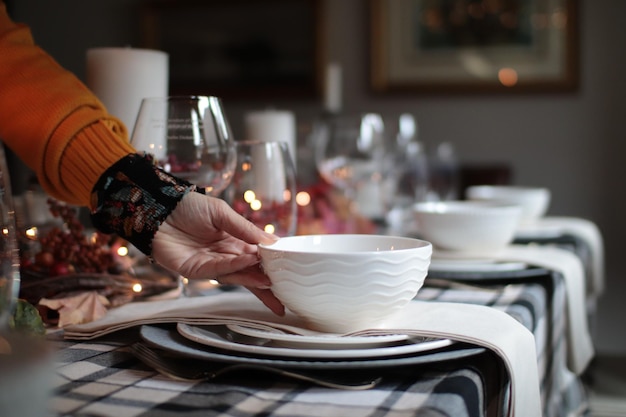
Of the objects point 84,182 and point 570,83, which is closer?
point 84,182

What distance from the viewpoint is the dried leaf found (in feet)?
2.39

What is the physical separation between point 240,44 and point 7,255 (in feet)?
12.9

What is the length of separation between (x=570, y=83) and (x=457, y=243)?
2.66m

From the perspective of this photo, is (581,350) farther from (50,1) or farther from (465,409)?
(50,1)

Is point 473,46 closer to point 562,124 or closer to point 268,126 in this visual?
point 562,124

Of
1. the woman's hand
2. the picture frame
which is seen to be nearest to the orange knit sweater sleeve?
the woman's hand

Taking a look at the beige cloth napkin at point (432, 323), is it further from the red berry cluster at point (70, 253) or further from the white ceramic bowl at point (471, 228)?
the white ceramic bowl at point (471, 228)

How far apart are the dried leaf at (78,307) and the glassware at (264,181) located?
25cm

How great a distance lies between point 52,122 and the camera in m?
0.84

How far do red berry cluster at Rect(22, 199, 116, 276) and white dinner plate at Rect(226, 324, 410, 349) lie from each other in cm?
33

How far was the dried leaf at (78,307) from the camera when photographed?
2.39ft

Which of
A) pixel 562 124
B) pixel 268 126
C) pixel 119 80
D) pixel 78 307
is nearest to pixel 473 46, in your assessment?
pixel 562 124

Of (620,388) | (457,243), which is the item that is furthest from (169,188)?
(620,388)

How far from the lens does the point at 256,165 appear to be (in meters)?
0.96
